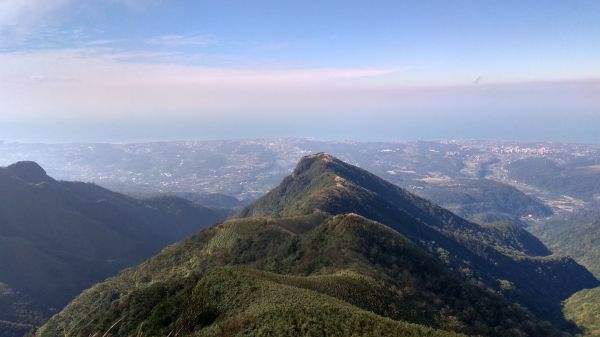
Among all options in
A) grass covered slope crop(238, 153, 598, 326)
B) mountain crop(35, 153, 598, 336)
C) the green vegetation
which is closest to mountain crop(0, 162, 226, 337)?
mountain crop(35, 153, 598, 336)

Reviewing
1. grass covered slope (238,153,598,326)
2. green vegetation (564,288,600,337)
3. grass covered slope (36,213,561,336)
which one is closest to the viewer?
grass covered slope (36,213,561,336)

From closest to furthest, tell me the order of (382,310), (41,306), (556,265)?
(382,310) → (41,306) → (556,265)

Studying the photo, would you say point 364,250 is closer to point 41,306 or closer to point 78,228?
point 41,306

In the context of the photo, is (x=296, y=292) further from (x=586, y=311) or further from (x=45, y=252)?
(x=45, y=252)

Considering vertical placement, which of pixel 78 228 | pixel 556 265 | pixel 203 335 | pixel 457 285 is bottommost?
pixel 556 265

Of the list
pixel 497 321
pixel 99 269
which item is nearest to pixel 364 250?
pixel 497 321

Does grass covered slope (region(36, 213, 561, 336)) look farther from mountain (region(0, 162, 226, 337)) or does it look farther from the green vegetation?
mountain (region(0, 162, 226, 337))
